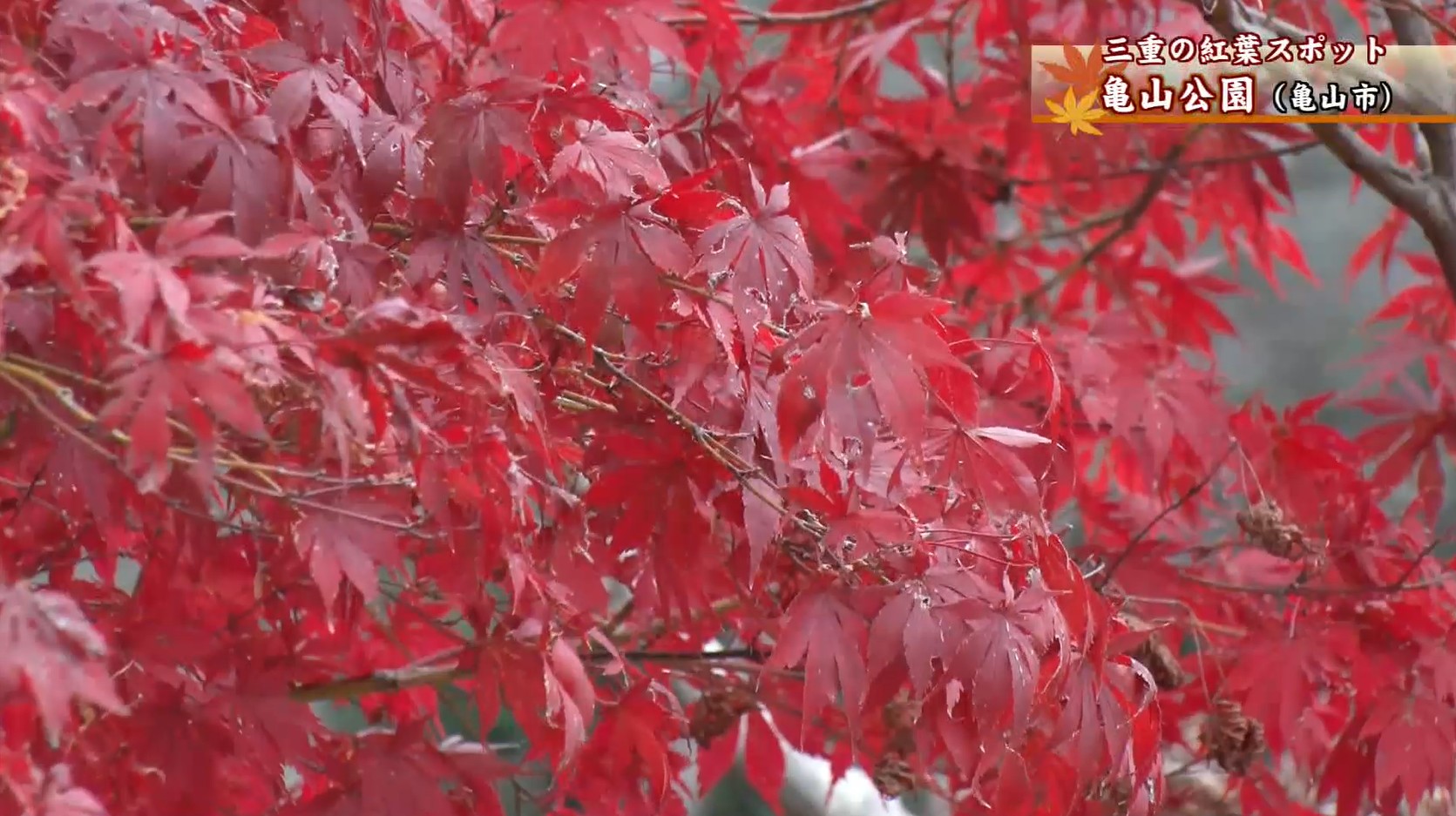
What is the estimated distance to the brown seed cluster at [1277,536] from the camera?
1.24m

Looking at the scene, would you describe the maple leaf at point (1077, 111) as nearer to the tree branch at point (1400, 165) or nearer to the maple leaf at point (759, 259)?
the tree branch at point (1400, 165)

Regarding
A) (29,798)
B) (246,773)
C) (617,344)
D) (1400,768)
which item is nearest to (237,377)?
(29,798)

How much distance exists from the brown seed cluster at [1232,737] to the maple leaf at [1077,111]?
58 cm

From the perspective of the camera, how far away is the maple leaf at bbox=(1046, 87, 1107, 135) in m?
1.41

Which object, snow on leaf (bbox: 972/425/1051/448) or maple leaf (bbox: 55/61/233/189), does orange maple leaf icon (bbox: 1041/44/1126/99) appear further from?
maple leaf (bbox: 55/61/233/189)

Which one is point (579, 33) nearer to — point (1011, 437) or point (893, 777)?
point (1011, 437)

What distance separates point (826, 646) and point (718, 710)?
0.42 meters

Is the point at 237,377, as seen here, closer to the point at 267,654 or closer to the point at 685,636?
the point at 267,654

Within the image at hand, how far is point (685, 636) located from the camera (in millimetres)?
1361

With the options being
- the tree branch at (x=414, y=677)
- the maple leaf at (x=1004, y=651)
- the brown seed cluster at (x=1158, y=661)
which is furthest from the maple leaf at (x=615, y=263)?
the brown seed cluster at (x=1158, y=661)

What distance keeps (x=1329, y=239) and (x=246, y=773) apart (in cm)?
337

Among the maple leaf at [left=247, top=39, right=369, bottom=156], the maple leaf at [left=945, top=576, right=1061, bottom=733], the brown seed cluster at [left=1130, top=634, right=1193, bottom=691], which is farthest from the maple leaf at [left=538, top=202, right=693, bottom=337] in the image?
the brown seed cluster at [left=1130, top=634, right=1193, bottom=691]

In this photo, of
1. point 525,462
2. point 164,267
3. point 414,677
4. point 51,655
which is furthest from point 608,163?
point 414,677

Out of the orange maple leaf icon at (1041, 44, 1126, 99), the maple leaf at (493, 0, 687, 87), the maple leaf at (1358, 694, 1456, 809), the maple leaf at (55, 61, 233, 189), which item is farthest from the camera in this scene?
the orange maple leaf icon at (1041, 44, 1126, 99)
